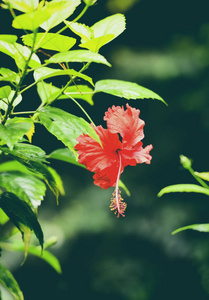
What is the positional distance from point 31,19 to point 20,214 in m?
0.29

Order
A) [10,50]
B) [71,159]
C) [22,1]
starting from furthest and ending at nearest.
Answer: [71,159]
[10,50]
[22,1]

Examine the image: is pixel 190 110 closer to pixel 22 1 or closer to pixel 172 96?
pixel 172 96

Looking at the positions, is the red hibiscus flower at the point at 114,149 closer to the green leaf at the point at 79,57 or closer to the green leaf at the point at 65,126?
the green leaf at the point at 65,126

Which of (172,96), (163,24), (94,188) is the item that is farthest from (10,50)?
(163,24)

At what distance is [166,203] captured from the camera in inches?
97.2

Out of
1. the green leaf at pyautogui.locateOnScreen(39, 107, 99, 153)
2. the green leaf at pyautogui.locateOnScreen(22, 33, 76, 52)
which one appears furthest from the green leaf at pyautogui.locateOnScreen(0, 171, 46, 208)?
the green leaf at pyautogui.locateOnScreen(22, 33, 76, 52)

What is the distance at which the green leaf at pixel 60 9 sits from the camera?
46cm

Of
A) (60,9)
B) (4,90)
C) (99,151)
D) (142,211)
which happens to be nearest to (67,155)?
(99,151)

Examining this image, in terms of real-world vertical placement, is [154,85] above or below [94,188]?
above

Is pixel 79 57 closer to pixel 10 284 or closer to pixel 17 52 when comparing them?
pixel 17 52

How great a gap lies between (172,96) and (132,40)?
47 cm

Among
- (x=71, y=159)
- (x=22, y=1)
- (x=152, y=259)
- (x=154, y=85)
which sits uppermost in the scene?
(x=22, y=1)

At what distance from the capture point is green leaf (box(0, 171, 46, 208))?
0.61 m

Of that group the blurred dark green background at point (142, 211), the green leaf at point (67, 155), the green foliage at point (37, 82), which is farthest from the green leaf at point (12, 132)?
the blurred dark green background at point (142, 211)
